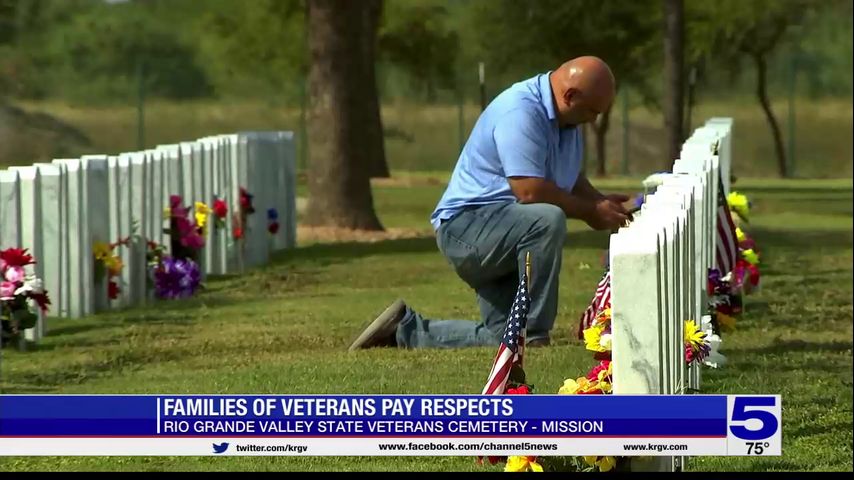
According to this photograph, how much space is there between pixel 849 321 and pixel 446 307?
2.61 m

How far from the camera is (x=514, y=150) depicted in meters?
9.94

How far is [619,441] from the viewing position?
623 centimetres

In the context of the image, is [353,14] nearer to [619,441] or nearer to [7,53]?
[619,441]

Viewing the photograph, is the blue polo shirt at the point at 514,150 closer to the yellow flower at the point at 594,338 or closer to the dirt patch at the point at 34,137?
the yellow flower at the point at 594,338

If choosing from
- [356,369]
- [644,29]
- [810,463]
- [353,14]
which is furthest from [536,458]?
[644,29]

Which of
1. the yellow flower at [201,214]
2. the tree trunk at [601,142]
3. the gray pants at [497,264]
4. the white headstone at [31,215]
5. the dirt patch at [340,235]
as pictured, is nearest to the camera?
the gray pants at [497,264]

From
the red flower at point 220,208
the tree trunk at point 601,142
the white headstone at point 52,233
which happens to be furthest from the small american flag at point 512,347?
the tree trunk at point 601,142

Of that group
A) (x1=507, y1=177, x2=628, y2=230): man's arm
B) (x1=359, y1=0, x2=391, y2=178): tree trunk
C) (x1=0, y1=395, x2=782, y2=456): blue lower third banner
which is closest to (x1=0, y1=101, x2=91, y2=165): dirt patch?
(x1=359, y1=0, x2=391, y2=178): tree trunk

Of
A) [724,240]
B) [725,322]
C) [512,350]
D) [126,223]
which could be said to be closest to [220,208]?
[126,223]

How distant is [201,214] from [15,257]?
4.31 meters

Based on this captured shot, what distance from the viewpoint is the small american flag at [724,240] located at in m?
12.6

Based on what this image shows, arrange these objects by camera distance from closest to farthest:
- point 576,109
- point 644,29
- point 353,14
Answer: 1. point 576,109
2. point 353,14
3. point 644,29

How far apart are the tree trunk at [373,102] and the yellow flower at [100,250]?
699 inches

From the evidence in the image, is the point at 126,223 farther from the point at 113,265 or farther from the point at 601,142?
the point at 601,142
